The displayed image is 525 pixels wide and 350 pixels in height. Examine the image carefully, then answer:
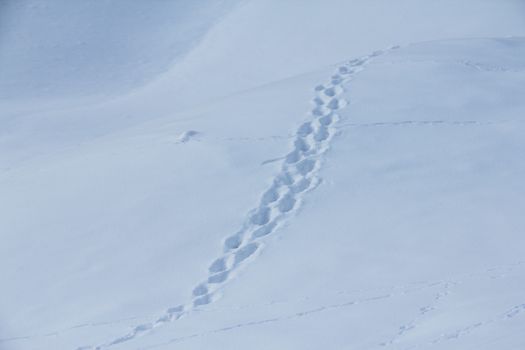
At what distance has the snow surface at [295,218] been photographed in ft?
11.7

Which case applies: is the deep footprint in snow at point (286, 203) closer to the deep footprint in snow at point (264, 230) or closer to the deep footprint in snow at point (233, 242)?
the deep footprint in snow at point (264, 230)

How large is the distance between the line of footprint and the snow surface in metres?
0.01

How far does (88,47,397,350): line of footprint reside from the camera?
387 cm

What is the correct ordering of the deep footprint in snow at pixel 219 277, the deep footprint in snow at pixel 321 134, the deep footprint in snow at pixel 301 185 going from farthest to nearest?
1. the deep footprint in snow at pixel 321 134
2. the deep footprint in snow at pixel 301 185
3. the deep footprint in snow at pixel 219 277

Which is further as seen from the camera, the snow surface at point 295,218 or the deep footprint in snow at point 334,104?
the deep footprint in snow at point 334,104

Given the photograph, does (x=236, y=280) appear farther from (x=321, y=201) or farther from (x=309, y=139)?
(x=309, y=139)

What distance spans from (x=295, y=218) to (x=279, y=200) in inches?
9.6

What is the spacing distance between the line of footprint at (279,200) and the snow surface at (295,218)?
0.01 metres

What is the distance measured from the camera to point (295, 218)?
4.50m

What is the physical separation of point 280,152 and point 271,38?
612 centimetres

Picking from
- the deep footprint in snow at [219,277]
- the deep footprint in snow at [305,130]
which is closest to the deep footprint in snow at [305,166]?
the deep footprint in snow at [305,130]

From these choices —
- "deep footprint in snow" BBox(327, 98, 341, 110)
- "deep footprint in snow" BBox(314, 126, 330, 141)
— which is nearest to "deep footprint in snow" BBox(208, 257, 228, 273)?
"deep footprint in snow" BBox(314, 126, 330, 141)

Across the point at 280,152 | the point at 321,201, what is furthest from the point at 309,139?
the point at 321,201

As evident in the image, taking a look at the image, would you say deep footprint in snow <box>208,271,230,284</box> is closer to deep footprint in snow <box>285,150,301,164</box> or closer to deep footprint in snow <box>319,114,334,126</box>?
deep footprint in snow <box>285,150,301,164</box>
